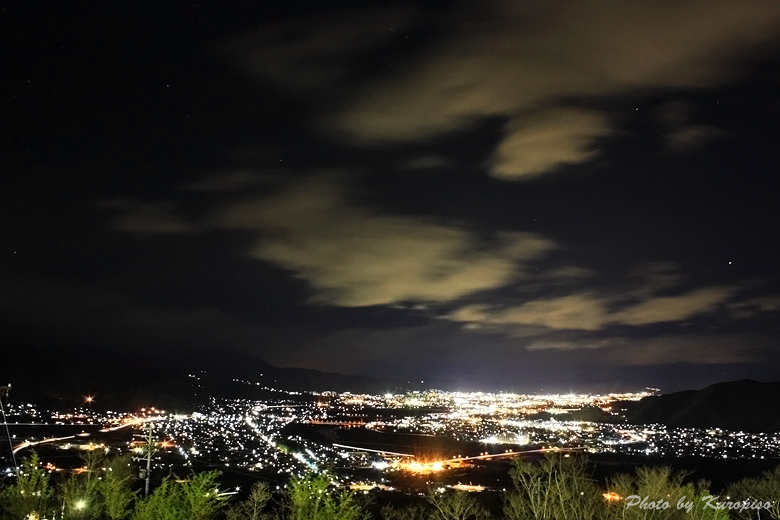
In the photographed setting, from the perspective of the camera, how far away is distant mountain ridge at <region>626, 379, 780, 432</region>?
123 m

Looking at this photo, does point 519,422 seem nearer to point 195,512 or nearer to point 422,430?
point 422,430

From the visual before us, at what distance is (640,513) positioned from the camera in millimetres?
21875

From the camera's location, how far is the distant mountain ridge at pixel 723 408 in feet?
404

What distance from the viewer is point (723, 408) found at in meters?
132

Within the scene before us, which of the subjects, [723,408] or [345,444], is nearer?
[345,444]

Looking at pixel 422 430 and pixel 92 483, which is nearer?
pixel 92 483

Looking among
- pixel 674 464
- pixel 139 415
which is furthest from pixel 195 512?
pixel 139 415

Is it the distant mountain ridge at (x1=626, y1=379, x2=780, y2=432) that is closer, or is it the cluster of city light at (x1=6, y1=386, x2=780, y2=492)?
the cluster of city light at (x1=6, y1=386, x2=780, y2=492)

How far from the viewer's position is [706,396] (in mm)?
141500

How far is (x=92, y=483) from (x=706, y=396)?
141656 mm

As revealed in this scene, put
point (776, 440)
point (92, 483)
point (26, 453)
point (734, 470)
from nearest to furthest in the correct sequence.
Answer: point (92, 483) < point (26, 453) < point (734, 470) < point (776, 440)

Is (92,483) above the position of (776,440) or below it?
above

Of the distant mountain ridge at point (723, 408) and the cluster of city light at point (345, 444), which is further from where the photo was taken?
the distant mountain ridge at point (723, 408)

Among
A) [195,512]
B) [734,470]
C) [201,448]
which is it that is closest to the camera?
[195,512]
